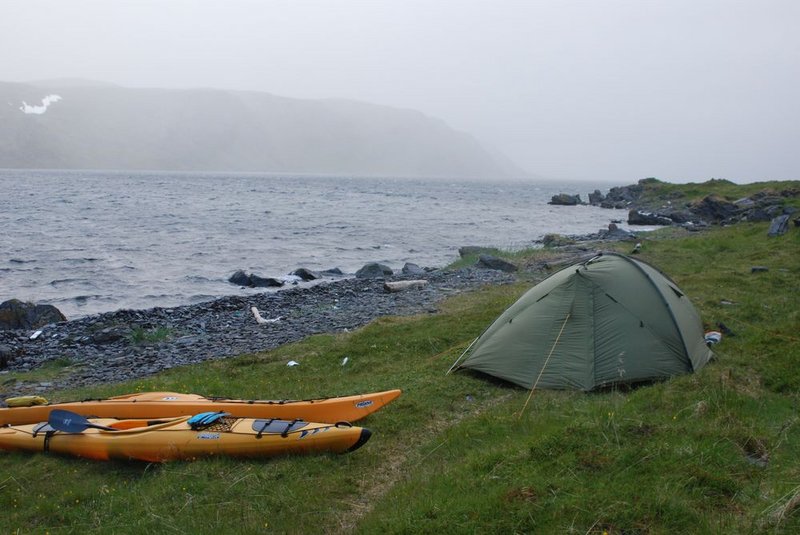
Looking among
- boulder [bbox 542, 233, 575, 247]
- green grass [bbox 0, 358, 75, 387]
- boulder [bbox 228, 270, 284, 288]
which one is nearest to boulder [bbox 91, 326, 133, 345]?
green grass [bbox 0, 358, 75, 387]

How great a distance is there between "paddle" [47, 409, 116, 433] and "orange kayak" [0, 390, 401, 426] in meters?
0.93

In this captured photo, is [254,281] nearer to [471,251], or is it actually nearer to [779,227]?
[471,251]

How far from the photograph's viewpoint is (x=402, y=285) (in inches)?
900

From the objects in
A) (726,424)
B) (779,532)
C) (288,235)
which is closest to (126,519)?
(779,532)

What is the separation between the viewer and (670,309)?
10.0 metres

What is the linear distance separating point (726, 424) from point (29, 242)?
3909 centimetres

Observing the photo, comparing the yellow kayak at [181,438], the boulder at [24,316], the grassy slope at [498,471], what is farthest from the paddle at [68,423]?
the boulder at [24,316]

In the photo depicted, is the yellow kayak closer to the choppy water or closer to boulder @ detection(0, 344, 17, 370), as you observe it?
boulder @ detection(0, 344, 17, 370)

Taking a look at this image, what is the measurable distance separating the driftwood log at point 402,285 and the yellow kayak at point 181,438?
47.6ft

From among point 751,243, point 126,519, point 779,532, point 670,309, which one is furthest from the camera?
point 751,243

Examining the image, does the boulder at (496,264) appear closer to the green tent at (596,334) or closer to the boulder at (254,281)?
the boulder at (254,281)

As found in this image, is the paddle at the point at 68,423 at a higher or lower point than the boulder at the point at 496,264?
lower

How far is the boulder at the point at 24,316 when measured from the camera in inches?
722

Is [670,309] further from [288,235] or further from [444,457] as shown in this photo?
[288,235]
